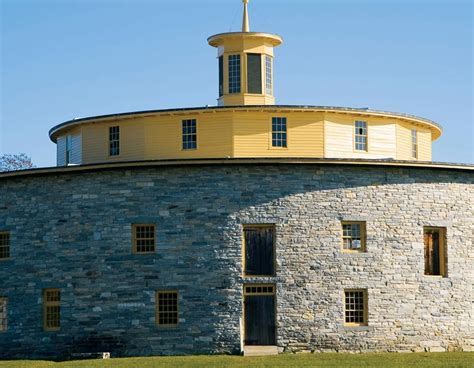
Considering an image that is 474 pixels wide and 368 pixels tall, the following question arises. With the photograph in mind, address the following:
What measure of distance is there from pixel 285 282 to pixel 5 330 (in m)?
11.1

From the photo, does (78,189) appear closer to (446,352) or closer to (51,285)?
(51,285)

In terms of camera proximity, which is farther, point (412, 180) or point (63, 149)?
point (63, 149)

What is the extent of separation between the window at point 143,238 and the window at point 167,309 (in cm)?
173

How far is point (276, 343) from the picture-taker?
141 ft

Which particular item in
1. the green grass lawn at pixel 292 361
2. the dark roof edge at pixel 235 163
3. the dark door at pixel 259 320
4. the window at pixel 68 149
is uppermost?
the window at pixel 68 149

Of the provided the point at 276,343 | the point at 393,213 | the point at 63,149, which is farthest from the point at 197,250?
the point at 63,149

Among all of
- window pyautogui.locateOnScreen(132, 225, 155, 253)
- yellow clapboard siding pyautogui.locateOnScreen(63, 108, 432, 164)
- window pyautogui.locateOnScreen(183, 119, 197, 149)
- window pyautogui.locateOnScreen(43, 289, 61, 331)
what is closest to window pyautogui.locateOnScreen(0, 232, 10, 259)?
window pyautogui.locateOnScreen(43, 289, 61, 331)

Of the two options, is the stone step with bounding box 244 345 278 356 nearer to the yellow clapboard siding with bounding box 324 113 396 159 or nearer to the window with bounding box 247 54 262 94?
the yellow clapboard siding with bounding box 324 113 396 159

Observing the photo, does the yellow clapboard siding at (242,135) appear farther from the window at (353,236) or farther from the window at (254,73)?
the window at (353,236)

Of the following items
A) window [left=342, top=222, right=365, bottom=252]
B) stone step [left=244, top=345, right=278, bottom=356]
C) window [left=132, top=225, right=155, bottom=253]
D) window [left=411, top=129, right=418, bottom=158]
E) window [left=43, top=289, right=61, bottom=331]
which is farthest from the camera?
window [left=411, top=129, right=418, bottom=158]

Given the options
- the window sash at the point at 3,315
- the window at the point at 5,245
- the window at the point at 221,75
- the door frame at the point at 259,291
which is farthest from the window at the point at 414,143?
the window sash at the point at 3,315

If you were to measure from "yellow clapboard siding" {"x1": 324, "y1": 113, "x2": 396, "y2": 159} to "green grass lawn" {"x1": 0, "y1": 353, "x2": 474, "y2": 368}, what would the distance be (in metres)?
8.61

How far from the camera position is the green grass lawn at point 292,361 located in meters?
39.0

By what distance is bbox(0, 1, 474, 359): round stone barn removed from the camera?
43.0 metres
